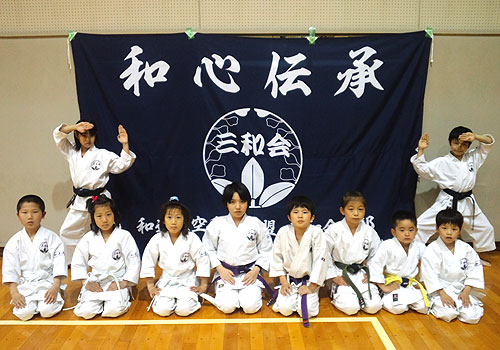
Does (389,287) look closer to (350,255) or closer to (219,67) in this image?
(350,255)

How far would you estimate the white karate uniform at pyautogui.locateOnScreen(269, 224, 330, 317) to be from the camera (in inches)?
144

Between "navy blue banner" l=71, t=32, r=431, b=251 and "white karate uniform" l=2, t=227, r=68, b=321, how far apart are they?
1.15 m

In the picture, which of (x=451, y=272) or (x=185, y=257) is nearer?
(x=451, y=272)

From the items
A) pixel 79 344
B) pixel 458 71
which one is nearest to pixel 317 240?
pixel 79 344

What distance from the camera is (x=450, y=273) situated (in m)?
3.69

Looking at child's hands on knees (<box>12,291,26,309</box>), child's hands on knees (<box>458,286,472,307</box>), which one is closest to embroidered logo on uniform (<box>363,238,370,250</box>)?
child's hands on knees (<box>458,286,472,307</box>)

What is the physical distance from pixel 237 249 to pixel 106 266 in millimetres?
1191

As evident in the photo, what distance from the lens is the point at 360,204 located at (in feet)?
12.7

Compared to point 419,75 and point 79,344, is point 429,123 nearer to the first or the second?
point 419,75

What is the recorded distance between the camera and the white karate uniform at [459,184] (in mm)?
4578

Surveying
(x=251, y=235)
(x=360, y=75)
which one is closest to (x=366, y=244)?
(x=251, y=235)

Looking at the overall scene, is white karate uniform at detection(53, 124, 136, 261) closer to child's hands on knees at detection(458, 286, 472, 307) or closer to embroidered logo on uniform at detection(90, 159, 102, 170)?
embroidered logo on uniform at detection(90, 159, 102, 170)

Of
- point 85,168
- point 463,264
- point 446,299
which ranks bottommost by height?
point 446,299

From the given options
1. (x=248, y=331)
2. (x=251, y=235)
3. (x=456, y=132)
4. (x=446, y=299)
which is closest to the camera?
Answer: (x=248, y=331)
